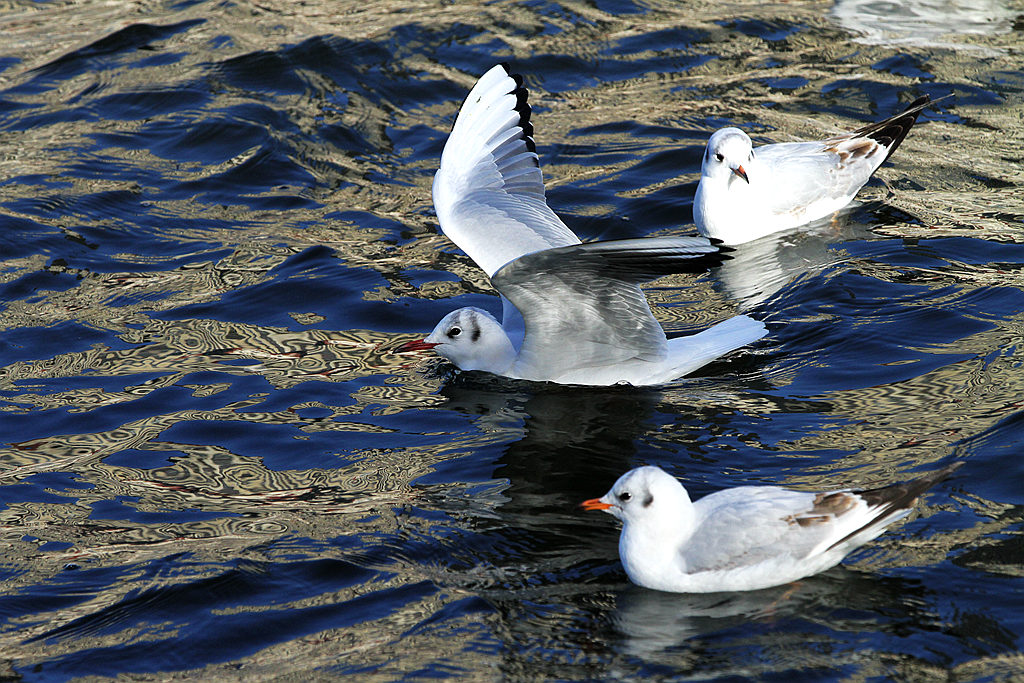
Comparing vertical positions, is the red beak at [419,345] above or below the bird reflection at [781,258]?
below

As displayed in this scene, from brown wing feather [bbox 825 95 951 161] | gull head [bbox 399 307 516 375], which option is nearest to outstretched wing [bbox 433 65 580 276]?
gull head [bbox 399 307 516 375]

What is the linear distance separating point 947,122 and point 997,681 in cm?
752

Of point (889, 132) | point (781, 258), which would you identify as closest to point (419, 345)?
point (781, 258)

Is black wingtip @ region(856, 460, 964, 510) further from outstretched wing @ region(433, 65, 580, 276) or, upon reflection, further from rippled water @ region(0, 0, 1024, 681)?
outstretched wing @ region(433, 65, 580, 276)

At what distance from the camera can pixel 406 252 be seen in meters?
9.60

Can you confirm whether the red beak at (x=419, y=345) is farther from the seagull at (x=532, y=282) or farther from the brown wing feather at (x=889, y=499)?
the brown wing feather at (x=889, y=499)

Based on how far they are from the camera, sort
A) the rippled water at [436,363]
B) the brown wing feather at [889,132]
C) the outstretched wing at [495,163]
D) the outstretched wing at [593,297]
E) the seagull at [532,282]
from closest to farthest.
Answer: the rippled water at [436,363], the outstretched wing at [593,297], the seagull at [532,282], the outstretched wing at [495,163], the brown wing feather at [889,132]

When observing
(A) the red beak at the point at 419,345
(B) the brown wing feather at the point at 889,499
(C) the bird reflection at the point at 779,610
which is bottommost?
(C) the bird reflection at the point at 779,610

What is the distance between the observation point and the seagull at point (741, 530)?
16.4ft

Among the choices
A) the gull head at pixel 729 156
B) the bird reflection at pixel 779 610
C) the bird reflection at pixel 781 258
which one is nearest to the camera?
the bird reflection at pixel 779 610

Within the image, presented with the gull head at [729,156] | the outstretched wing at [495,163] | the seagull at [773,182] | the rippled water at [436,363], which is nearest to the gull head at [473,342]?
the rippled water at [436,363]

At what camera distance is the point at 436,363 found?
8.09 meters

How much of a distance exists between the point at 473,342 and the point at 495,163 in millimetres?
1279

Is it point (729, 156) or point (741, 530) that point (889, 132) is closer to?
point (729, 156)
